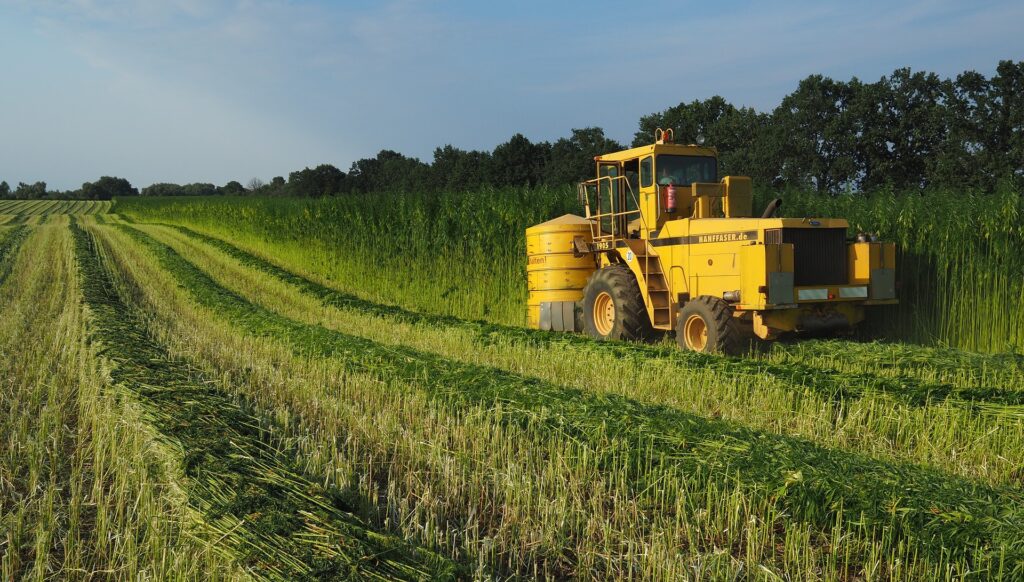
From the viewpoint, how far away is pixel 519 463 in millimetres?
4875

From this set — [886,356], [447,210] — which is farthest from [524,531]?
[447,210]

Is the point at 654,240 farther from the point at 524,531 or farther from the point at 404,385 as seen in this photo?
the point at 524,531

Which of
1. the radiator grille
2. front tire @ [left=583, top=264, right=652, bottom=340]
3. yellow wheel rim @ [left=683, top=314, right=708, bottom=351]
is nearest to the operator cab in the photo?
front tire @ [left=583, top=264, right=652, bottom=340]

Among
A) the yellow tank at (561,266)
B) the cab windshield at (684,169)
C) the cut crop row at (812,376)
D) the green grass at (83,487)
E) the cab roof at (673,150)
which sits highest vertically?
the cab roof at (673,150)

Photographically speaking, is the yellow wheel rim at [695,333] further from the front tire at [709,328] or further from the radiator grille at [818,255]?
the radiator grille at [818,255]

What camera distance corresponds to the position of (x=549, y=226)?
1298cm

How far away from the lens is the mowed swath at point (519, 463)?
3574 mm

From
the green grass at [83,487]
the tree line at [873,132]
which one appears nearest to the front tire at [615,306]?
the green grass at [83,487]

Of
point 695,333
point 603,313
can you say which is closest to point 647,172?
point 603,313

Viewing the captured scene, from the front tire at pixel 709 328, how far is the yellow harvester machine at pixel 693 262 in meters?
0.01

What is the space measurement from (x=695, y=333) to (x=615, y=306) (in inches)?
54.3

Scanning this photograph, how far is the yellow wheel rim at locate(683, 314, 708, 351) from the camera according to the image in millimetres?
10023

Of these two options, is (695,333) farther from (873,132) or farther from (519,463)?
(873,132)

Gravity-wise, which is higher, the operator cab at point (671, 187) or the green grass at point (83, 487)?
the operator cab at point (671, 187)
